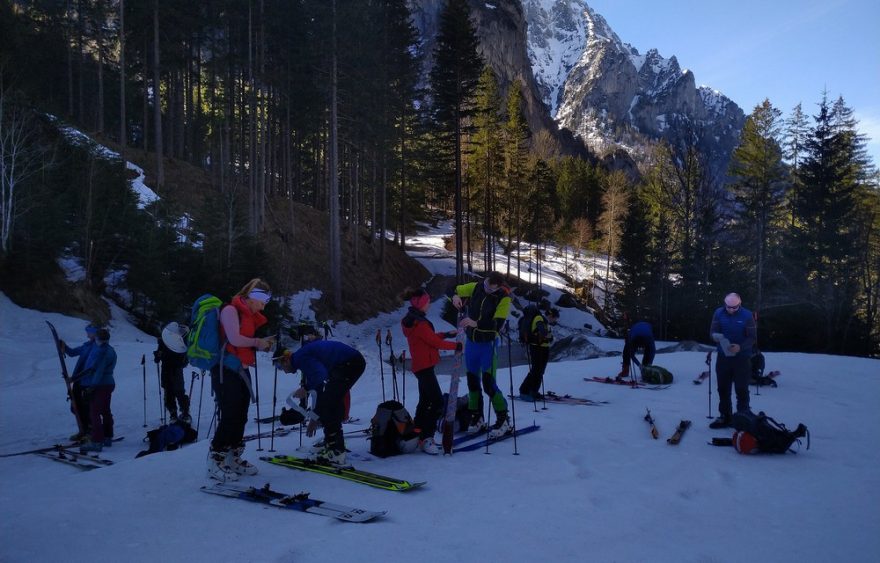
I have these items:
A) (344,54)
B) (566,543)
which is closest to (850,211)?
(344,54)

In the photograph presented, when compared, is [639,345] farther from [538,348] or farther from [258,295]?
[258,295]

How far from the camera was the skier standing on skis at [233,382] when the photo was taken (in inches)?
229

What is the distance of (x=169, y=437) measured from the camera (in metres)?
8.77

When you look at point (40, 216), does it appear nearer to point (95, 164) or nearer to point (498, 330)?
point (95, 164)

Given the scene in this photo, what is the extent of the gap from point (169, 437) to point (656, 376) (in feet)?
33.1

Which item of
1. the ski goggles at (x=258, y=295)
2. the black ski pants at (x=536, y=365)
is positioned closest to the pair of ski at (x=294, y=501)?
Result: the ski goggles at (x=258, y=295)

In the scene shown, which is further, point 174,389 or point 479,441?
point 174,389

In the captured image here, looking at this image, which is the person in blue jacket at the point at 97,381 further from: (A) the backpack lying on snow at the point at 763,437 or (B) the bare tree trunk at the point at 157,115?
(B) the bare tree trunk at the point at 157,115

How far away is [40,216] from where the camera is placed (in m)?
17.7

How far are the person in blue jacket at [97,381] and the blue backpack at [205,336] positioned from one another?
4006 millimetres

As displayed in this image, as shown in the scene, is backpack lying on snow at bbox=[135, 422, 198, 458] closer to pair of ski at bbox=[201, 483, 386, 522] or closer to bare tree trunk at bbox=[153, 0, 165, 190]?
pair of ski at bbox=[201, 483, 386, 522]

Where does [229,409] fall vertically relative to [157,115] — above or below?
below

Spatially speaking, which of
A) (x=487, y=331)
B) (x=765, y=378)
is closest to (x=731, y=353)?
(x=487, y=331)

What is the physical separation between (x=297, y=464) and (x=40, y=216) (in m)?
15.8
